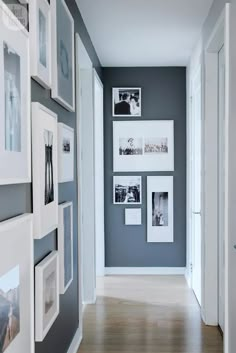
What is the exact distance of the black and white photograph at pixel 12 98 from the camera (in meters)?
1.48

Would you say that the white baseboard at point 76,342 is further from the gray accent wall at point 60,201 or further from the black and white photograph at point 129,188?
the black and white photograph at point 129,188

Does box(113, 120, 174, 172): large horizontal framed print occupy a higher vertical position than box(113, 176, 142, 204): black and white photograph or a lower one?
higher

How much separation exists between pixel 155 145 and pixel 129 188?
62cm

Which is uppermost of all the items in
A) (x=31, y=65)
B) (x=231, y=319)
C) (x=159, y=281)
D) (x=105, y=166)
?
(x=31, y=65)

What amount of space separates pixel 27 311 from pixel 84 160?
260 cm

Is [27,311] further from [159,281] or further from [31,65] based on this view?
[159,281]

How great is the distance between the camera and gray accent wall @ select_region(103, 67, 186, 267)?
5.25 m

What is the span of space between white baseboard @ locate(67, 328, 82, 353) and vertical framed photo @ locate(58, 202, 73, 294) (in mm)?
558

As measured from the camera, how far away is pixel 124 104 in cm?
525

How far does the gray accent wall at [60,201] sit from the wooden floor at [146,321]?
14.3 inches

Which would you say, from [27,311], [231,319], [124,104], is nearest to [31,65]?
[27,311]

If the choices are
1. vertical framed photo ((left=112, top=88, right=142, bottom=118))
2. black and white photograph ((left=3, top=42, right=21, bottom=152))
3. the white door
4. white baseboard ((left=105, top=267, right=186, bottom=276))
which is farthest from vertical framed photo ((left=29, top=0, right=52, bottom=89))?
white baseboard ((left=105, top=267, right=186, bottom=276))

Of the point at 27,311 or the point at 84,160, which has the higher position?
the point at 84,160

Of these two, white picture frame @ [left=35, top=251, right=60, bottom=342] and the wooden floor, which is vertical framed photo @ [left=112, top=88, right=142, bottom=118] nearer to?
the wooden floor
